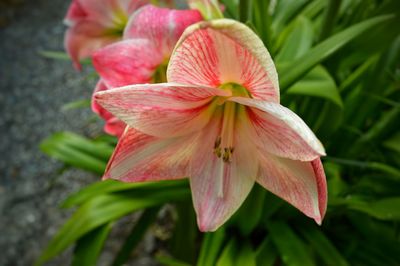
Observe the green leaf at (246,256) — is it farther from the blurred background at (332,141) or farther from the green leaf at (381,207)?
the green leaf at (381,207)

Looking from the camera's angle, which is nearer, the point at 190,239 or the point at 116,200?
the point at 116,200

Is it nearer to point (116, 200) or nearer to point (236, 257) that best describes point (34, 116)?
point (116, 200)

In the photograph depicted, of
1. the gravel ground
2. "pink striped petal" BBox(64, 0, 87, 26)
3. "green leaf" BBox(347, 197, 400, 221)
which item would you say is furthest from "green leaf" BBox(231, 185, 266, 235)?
the gravel ground

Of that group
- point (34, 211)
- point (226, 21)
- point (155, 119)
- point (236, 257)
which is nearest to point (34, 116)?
point (34, 211)

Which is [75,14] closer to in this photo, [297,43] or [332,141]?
[297,43]

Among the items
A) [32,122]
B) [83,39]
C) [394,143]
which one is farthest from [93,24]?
[32,122]

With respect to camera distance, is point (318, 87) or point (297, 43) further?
point (297, 43)

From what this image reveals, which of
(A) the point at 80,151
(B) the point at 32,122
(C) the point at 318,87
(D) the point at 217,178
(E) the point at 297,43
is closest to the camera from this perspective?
(D) the point at 217,178

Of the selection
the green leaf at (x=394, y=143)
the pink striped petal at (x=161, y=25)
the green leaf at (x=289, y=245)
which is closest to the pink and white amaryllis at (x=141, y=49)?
the pink striped petal at (x=161, y=25)
